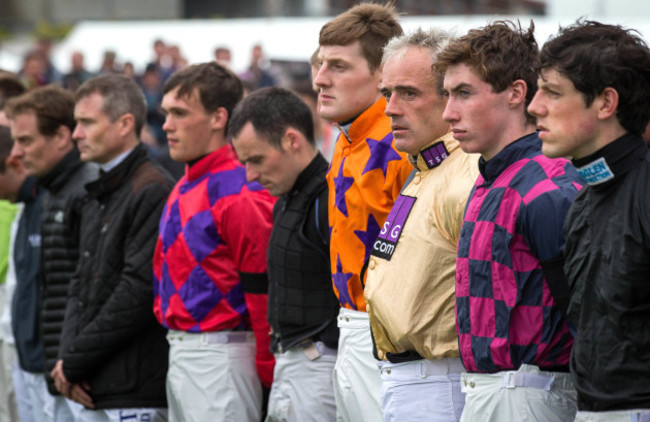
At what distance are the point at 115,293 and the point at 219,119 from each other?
1.06m

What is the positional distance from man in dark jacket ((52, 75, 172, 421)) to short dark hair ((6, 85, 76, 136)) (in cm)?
82

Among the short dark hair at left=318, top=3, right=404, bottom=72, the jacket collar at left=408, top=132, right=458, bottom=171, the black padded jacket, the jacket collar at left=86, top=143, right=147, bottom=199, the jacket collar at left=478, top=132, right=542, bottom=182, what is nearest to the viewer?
the jacket collar at left=478, top=132, right=542, bottom=182

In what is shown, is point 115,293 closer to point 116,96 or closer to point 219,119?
point 219,119

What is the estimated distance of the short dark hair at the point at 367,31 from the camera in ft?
14.1

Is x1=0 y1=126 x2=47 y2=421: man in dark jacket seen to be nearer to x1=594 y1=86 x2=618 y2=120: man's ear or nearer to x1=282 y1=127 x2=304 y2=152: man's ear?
x1=282 y1=127 x2=304 y2=152: man's ear

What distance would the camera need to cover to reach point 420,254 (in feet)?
11.6

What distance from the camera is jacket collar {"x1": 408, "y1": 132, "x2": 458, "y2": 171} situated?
3.73m

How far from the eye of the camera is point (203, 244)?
4996mm

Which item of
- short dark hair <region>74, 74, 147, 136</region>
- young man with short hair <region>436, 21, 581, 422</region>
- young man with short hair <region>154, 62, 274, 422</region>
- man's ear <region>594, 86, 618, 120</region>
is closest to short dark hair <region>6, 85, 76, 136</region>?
short dark hair <region>74, 74, 147, 136</region>

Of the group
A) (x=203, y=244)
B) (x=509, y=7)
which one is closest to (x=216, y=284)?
(x=203, y=244)

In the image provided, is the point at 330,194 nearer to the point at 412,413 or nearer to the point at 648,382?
the point at 412,413

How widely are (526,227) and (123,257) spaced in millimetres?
2888

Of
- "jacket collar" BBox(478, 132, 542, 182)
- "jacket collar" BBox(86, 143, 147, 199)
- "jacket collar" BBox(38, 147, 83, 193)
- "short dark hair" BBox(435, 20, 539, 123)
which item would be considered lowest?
"jacket collar" BBox(38, 147, 83, 193)

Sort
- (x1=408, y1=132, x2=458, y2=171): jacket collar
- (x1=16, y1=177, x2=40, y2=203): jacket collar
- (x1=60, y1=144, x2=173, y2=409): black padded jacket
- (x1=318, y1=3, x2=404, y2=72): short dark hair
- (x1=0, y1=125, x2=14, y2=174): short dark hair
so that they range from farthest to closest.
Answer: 1. (x1=0, y1=125, x2=14, y2=174): short dark hair
2. (x1=16, y1=177, x2=40, y2=203): jacket collar
3. (x1=60, y1=144, x2=173, y2=409): black padded jacket
4. (x1=318, y1=3, x2=404, y2=72): short dark hair
5. (x1=408, y1=132, x2=458, y2=171): jacket collar
